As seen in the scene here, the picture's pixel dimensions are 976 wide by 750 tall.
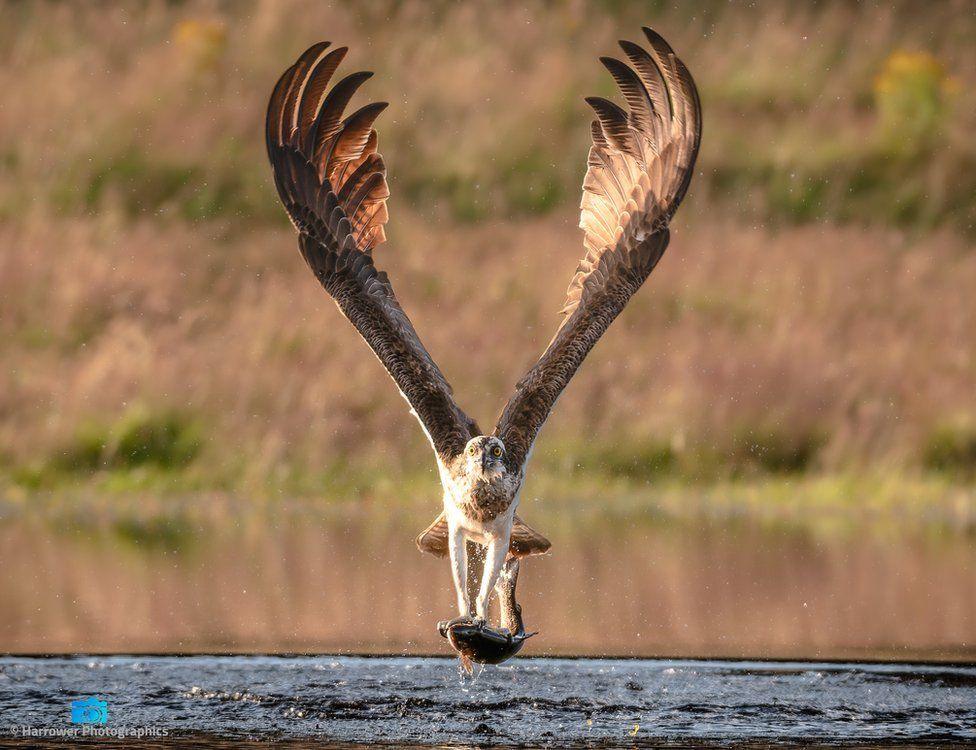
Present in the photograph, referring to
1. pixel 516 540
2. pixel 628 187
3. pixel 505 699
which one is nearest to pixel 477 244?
pixel 628 187

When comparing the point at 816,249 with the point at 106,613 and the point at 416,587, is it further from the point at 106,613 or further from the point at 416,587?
the point at 106,613

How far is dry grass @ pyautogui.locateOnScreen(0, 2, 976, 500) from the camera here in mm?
22719

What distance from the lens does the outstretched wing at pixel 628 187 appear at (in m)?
12.4

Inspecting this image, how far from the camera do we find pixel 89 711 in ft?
38.5

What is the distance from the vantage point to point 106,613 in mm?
15398

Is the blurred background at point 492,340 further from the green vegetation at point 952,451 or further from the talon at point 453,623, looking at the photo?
the talon at point 453,623

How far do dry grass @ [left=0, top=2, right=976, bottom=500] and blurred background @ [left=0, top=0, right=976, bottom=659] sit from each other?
0.19 feet

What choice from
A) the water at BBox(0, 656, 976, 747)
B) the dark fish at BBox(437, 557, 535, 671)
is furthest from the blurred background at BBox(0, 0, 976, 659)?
the dark fish at BBox(437, 557, 535, 671)

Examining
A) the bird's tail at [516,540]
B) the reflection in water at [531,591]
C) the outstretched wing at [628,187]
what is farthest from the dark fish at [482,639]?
the reflection in water at [531,591]

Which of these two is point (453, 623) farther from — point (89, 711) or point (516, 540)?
point (89, 711)

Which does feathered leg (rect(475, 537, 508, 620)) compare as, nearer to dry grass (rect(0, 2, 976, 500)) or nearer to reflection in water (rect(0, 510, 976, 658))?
reflection in water (rect(0, 510, 976, 658))

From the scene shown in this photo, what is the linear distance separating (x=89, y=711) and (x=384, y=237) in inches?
131

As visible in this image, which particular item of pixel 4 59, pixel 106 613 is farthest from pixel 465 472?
pixel 4 59

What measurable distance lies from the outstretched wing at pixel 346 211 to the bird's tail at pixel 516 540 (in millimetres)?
605
